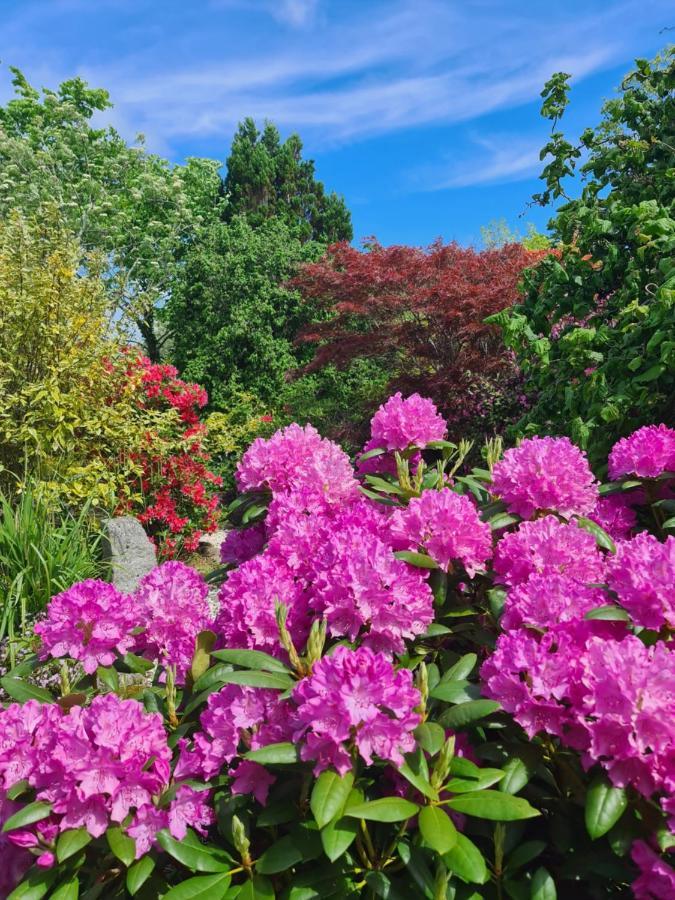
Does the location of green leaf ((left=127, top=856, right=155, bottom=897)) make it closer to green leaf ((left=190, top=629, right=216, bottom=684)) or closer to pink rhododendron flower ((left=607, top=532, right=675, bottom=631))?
green leaf ((left=190, top=629, right=216, bottom=684))

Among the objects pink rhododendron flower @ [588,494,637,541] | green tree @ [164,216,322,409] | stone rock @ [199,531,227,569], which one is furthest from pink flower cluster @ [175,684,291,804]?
green tree @ [164,216,322,409]

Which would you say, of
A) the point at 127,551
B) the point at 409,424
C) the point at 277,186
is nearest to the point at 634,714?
the point at 409,424

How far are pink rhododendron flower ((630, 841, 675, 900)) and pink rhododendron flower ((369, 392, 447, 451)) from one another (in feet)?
3.85

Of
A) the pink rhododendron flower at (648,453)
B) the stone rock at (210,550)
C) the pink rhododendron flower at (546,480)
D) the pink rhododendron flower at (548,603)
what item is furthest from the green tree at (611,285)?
the stone rock at (210,550)

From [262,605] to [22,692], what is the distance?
2.26 feet

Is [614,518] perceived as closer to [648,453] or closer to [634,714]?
[648,453]

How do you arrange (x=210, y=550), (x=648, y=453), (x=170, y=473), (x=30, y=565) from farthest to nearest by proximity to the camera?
(x=210, y=550), (x=170, y=473), (x=30, y=565), (x=648, y=453)

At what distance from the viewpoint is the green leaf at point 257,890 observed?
46.9 inches

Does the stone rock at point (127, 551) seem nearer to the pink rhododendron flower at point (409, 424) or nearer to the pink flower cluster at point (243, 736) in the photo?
the pink rhododendron flower at point (409, 424)

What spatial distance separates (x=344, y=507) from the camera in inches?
74.8

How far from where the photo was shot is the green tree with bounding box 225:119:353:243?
57.2ft

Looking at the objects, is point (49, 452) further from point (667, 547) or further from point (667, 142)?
point (667, 547)

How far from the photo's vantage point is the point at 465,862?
1.11 m

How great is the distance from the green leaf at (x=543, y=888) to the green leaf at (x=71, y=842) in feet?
2.50
